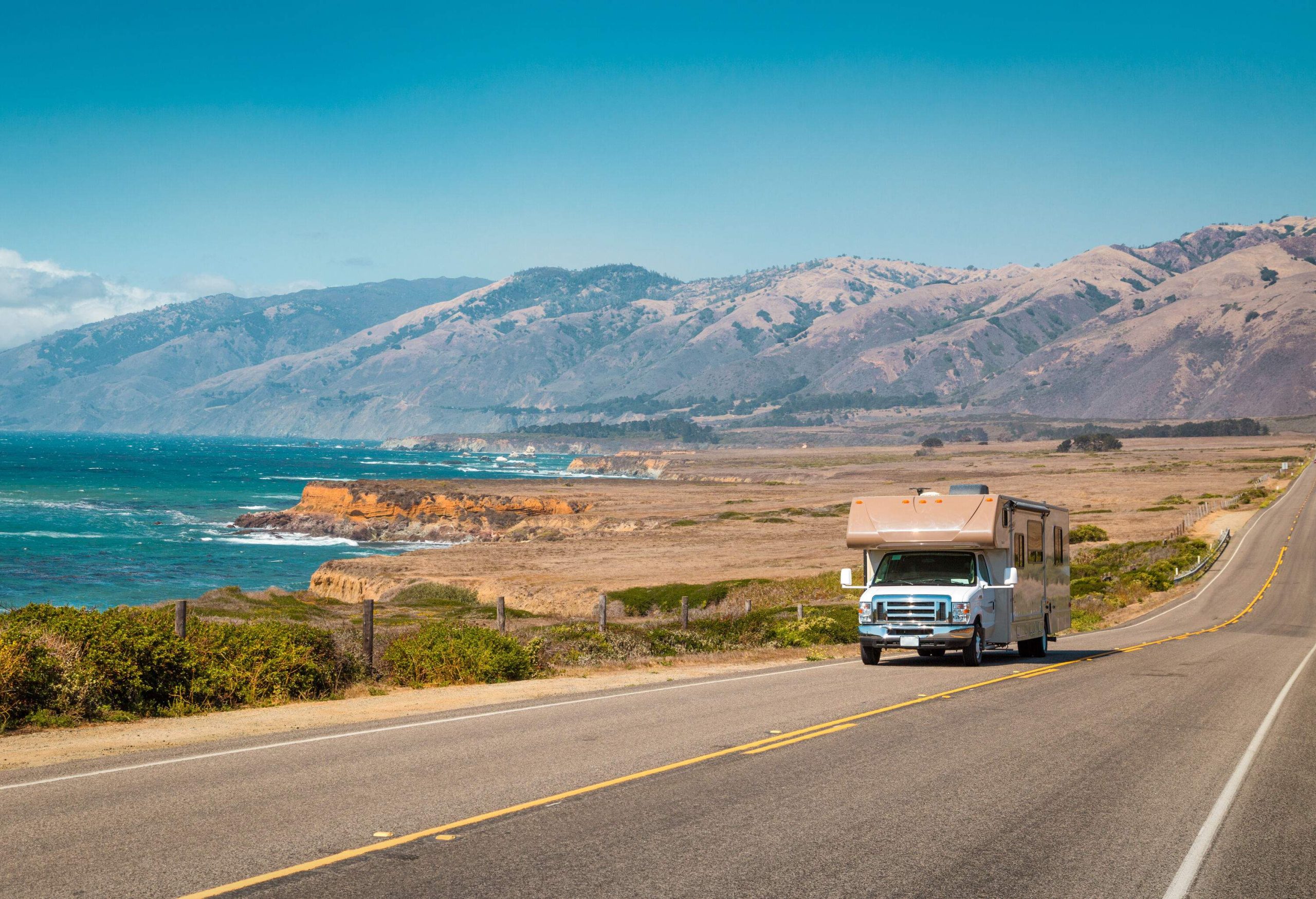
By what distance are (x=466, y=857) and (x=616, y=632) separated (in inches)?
815

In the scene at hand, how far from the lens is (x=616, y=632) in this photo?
28.4 meters

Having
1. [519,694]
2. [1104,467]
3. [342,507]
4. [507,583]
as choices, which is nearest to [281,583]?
[507,583]

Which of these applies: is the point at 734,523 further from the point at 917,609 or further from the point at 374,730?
the point at 374,730

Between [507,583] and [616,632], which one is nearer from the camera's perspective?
[616,632]

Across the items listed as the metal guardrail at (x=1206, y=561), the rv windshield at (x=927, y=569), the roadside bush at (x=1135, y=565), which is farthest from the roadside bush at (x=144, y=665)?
the metal guardrail at (x=1206, y=561)

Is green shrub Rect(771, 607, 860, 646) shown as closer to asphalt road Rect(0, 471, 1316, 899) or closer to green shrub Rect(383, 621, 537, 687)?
green shrub Rect(383, 621, 537, 687)

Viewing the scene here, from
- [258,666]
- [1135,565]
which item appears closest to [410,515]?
[1135,565]

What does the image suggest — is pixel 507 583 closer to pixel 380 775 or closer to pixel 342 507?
pixel 380 775

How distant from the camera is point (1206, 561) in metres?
59.7

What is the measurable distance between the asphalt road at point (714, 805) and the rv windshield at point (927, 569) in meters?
5.23

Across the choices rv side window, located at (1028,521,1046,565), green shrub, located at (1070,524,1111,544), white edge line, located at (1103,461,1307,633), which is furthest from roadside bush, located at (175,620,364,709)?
green shrub, located at (1070,524,1111,544)

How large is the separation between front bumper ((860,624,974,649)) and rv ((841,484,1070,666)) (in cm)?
1

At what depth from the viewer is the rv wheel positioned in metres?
21.5

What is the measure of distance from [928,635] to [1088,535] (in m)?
53.5
